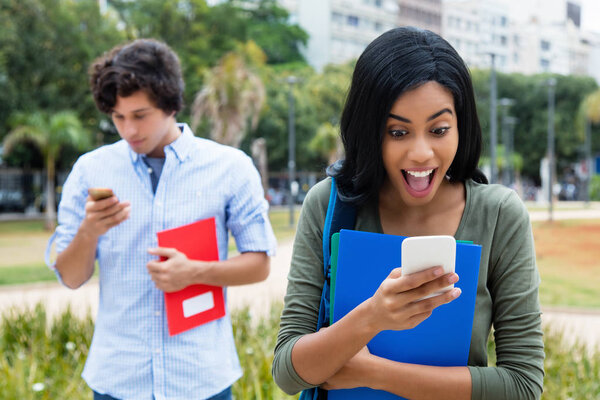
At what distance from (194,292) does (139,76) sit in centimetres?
76

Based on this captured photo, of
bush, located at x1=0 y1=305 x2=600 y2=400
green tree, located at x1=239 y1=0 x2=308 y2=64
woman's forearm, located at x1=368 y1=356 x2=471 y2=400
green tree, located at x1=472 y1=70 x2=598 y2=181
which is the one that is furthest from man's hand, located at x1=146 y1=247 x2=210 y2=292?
green tree, located at x1=239 y1=0 x2=308 y2=64

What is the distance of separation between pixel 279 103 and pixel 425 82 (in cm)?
3388

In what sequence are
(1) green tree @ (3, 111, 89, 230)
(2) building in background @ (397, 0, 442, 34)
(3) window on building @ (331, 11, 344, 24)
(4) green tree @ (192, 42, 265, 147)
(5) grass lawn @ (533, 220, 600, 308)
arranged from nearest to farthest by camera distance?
(5) grass lawn @ (533, 220, 600, 308) → (4) green tree @ (192, 42, 265, 147) → (1) green tree @ (3, 111, 89, 230) → (3) window on building @ (331, 11, 344, 24) → (2) building in background @ (397, 0, 442, 34)

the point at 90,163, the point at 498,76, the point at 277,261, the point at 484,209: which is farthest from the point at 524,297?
the point at 498,76

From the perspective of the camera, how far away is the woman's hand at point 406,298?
1018 mm

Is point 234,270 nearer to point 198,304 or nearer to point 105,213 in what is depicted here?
point 198,304

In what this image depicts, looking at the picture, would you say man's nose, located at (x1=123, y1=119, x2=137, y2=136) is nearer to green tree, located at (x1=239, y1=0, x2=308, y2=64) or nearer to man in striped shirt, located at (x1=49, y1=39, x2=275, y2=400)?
man in striped shirt, located at (x1=49, y1=39, x2=275, y2=400)

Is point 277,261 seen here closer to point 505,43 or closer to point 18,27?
point 18,27

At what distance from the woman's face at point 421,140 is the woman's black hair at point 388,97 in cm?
2

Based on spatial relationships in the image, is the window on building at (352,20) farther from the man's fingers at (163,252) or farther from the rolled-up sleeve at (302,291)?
the rolled-up sleeve at (302,291)

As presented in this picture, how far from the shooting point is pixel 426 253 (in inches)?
39.1

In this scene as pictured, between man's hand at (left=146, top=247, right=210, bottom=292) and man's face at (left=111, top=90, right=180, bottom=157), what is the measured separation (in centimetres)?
38

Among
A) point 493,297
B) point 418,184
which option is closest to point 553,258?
point 493,297

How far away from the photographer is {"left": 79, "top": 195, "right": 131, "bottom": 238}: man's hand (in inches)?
75.3
